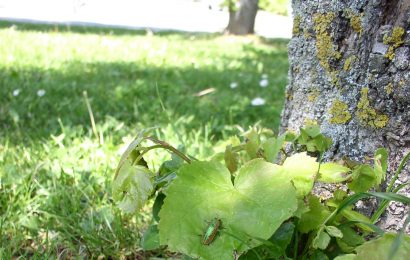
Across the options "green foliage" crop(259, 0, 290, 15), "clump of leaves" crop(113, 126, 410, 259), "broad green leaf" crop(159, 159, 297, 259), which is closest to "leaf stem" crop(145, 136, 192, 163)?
"clump of leaves" crop(113, 126, 410, 259)

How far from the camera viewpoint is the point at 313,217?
1116 millimetres

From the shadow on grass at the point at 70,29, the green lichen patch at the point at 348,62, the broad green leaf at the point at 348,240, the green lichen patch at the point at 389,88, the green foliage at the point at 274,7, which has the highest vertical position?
the green lichen patch at the point at 348,62

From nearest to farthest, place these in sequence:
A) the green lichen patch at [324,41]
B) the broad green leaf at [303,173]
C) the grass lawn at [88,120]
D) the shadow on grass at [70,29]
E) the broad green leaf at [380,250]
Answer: the broad green leaf at [380,250] < the broad green leaf at [303,173] < the green lichen patch at [324,41] < the grass lawn at [88,120] < the shadow on grass at [70,29]

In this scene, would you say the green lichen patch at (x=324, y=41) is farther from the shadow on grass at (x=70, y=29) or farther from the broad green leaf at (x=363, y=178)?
the shadow on grass at (x=70, y=29)

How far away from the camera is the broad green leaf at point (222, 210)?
0.99 m

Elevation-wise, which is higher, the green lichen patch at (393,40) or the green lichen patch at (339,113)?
the green lichen patch at (393,40)

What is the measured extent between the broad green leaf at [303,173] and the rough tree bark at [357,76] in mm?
201

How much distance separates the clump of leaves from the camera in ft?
3.25

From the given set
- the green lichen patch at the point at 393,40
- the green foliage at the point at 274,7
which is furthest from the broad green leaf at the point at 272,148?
the green foliage at the point at 274,7

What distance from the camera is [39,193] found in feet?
6.11

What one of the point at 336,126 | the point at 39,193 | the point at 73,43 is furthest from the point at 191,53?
the point at 336,126

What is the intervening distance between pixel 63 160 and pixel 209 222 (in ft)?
4.49

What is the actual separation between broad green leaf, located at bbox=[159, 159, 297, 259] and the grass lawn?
18.1 inches

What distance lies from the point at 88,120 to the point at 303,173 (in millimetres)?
2204
